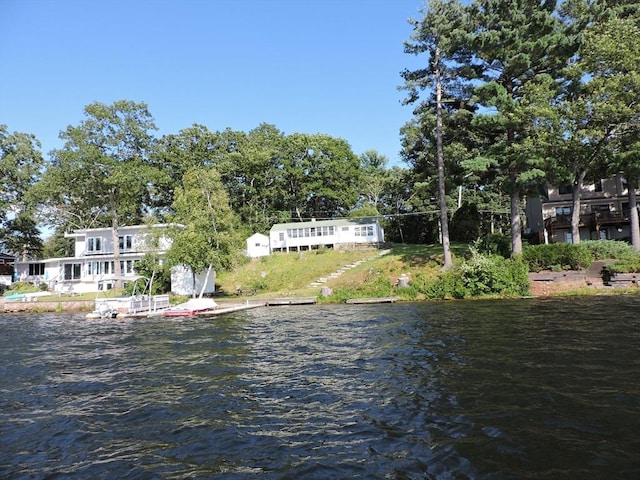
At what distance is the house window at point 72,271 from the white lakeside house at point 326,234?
77.5 feet

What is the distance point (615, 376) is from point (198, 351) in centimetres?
1185

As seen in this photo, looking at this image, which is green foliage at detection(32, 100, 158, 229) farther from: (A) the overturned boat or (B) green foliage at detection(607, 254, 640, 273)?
(B) green foliage at detection(607, 254, 640, 273)

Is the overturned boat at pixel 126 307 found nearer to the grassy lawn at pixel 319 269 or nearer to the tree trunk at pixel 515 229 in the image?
the grassy lawn at pixel 319 269

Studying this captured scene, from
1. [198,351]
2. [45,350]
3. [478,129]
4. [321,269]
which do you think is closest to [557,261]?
[478,129]

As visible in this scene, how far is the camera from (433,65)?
34.5m

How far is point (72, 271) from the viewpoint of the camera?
167 ft

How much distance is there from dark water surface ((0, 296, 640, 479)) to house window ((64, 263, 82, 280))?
3879cm

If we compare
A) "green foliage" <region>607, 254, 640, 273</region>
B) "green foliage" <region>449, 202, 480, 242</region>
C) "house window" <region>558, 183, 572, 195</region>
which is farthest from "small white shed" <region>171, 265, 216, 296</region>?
"house window" <region>558, 183, 572, 195</region>

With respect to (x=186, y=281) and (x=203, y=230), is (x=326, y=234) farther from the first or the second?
(x=203, y=230)

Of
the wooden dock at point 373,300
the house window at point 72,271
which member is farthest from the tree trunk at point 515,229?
the house window at point 72,271

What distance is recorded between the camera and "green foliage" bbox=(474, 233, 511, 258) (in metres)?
32.8

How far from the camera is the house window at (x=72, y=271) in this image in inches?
2005

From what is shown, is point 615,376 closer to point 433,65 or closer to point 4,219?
point 433,65

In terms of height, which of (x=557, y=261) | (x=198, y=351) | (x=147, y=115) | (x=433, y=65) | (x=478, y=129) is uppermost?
(x=147, y=115)
